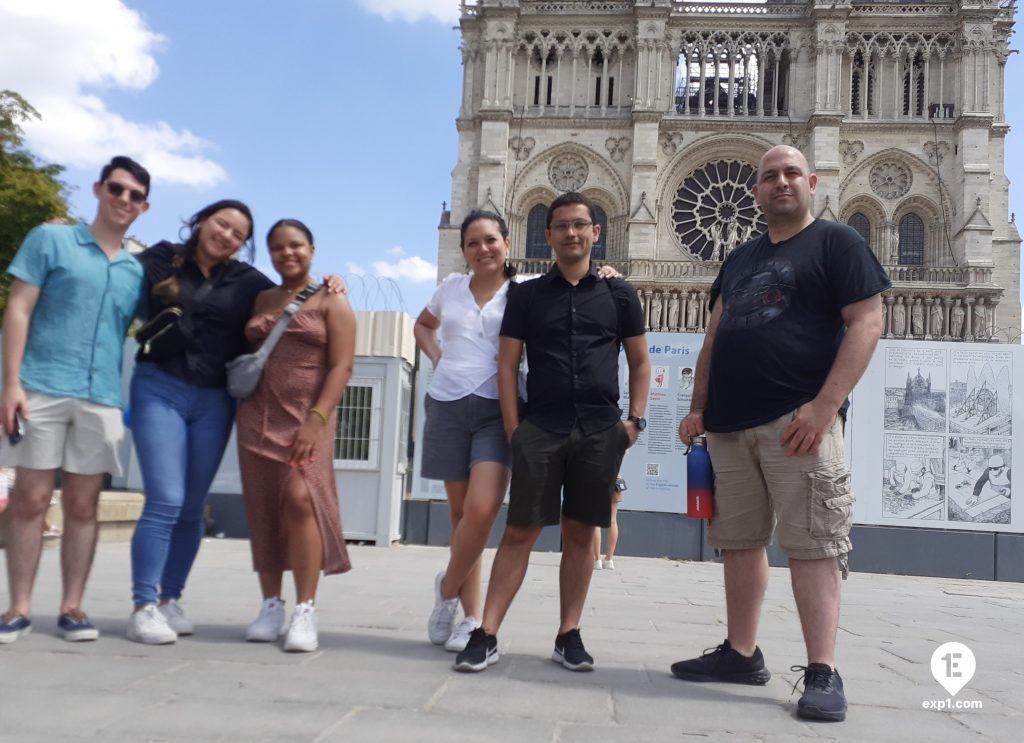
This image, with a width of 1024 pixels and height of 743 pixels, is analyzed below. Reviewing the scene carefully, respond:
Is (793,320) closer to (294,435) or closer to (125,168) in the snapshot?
(294,435)

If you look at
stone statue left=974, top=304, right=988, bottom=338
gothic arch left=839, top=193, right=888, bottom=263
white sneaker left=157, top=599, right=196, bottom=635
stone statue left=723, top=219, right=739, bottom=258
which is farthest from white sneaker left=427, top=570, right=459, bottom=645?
gothic arch left=839, top=193, right=888, bottom=263

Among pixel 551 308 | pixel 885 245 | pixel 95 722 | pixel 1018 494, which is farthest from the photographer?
pixel 885 245

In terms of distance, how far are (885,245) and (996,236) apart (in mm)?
3603

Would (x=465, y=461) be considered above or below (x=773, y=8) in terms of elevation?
below

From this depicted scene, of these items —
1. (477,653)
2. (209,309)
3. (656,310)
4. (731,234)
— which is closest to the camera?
(477,653)

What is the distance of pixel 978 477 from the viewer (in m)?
11.2

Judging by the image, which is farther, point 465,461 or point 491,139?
point 491,139

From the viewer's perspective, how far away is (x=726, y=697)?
129 inches

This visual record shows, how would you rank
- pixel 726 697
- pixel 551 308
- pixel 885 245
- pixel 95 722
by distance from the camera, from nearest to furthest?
pixel 95 722 → pixel 726 697 → pixel 551 308 → pixel 885 245

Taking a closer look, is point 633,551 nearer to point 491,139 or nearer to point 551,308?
point 551,308

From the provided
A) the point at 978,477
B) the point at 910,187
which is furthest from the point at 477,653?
the point at 910,187

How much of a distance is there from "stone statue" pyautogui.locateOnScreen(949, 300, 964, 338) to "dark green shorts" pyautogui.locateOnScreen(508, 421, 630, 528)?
92.9ft

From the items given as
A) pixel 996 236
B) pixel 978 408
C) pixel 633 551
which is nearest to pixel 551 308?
pixel 633 551

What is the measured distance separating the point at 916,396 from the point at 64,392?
999 cm
